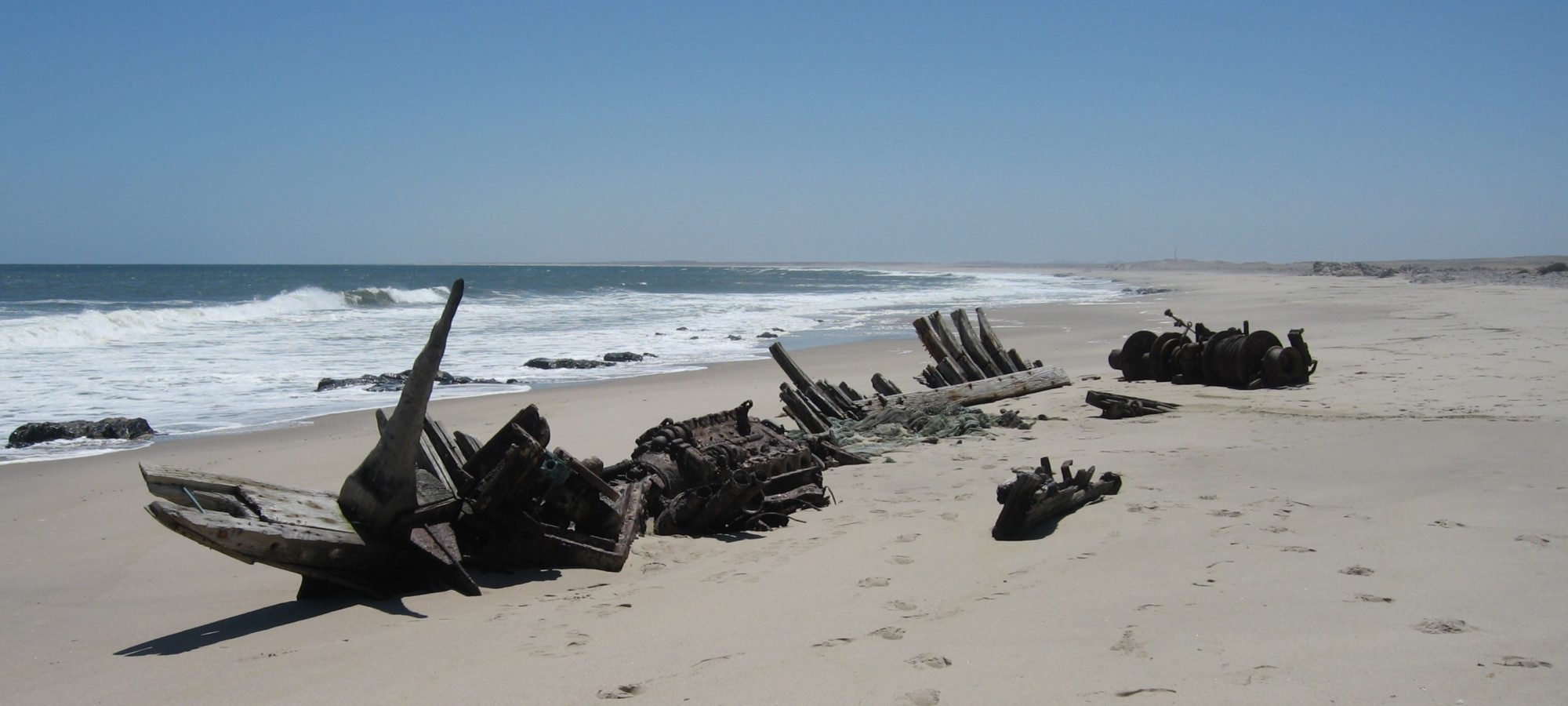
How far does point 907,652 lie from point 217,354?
18188 millimetres

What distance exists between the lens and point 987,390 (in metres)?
10.4

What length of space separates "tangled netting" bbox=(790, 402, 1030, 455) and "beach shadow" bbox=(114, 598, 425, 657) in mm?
4338

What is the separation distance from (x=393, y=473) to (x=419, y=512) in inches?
8.9

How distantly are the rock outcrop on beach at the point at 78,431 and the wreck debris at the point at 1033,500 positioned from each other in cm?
889

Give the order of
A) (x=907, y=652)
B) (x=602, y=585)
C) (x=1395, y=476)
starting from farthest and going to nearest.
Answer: (x=1395, y=476) < (x=602, y=585) < (x=907, y=652)

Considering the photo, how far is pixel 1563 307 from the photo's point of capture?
2017cm

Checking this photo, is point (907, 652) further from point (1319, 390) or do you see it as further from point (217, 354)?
point (217, 354)

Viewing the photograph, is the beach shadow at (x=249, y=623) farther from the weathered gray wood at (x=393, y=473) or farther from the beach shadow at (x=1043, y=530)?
the beach shadow at (x=1043, y=530)

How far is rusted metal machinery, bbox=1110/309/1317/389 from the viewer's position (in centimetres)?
1037

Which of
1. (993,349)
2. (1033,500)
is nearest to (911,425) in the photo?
(993,349)

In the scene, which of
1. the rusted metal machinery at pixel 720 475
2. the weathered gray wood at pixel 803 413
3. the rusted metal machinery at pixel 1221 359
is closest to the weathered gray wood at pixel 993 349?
the rusted metal machinery at pixel 1221 359

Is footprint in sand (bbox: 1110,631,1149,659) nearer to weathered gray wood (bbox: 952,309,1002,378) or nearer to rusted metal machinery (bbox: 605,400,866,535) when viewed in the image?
rusted metal machinery (bbox: 605,400,866,535)

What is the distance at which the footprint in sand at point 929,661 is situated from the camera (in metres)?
3.35

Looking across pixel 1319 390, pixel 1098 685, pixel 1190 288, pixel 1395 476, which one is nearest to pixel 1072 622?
pixel 1098 685
